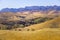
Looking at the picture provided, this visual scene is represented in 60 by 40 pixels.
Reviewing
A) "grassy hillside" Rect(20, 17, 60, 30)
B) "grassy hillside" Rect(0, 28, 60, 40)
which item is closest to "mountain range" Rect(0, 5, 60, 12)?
"grassy hillside" Rect(20, 17, 60, 30)

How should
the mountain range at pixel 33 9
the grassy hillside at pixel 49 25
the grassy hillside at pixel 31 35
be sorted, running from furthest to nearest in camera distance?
the mountain range at pixel 33 9, the grassy hillside at pixel 49 25, the grassy hillside at pixel 31 35

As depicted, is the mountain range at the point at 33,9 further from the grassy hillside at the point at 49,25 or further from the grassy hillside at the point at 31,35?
the grassy hillside at the point at 31,35

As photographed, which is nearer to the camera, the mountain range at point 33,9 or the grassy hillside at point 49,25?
the grassy hillside at point 49,25

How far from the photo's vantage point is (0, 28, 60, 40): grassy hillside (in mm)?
5023

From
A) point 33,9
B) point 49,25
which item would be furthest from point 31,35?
point 33,9

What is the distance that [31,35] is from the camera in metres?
5.08

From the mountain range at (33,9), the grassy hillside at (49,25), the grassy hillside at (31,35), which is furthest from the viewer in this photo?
the mountain range at (33,9)

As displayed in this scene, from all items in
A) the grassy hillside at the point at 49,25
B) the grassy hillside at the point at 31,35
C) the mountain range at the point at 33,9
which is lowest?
the grassy hillside at the point at 31,35

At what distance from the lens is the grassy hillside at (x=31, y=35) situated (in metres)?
5.02

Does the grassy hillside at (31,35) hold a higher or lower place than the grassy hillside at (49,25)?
lower

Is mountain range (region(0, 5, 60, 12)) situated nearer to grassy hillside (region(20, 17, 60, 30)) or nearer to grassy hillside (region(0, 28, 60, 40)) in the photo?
grassy hillside (region(20, 17, 60, 30))

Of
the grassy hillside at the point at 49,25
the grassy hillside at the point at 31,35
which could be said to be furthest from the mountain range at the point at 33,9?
the grassy hillside at the point at 31,35

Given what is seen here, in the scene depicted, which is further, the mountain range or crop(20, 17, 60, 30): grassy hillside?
the mountain range

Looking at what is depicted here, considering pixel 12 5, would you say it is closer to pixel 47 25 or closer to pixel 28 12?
pixel 28 12
